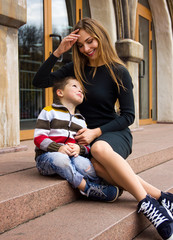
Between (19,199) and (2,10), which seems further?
(2,10)

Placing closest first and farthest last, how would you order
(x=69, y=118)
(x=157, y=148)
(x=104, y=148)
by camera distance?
(x=104, y=148)
(x=69, y=118)
(x=157, y=148)

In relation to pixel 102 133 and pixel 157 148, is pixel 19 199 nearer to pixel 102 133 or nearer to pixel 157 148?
pixel 102 133

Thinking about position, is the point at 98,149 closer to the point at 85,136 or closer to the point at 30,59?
the point at 85,136

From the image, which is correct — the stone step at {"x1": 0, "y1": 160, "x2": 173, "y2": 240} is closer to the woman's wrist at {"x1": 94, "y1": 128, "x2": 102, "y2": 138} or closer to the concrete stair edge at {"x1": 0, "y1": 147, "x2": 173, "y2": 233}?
the concrete stair edge at {"x1": 0, "y1": 147, "x2": 173, "y2": 233}

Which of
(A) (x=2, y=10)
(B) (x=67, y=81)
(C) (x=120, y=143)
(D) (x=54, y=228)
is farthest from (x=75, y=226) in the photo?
(A) (x=2, y=10)

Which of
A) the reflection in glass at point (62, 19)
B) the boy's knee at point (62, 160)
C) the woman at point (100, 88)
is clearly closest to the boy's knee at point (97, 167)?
the woman at point (100, 88)

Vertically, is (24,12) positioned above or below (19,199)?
above

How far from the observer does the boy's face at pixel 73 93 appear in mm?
2414

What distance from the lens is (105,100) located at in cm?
256

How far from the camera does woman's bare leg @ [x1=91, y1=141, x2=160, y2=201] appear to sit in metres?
2.11

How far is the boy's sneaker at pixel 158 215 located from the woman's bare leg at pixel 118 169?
57mm

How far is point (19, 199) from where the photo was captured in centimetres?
188

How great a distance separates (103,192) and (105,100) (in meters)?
0.70

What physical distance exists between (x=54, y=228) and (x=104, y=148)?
63 centimetres
